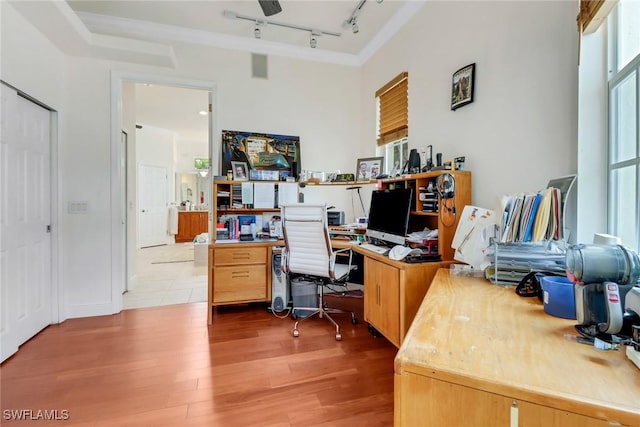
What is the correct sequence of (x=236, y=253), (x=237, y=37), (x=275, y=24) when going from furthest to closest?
(x=237, y=37)
(x=275, y=24)
(x=236, y=253)

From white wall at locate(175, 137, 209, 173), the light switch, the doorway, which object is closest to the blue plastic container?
the doorway

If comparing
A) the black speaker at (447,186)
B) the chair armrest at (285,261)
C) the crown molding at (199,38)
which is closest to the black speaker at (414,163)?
the black speaker at (447,186)

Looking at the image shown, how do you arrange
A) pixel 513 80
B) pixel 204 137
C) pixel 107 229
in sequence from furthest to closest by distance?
1. pixel 204 137
2. pixel 107 229
3. pixel 513 80

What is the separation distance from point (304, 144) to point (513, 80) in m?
2.37

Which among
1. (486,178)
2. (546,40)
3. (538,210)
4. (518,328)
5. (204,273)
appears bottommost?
(204,273)

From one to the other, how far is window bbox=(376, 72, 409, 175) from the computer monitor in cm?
32

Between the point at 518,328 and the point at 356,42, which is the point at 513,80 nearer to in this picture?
the point at 518,328

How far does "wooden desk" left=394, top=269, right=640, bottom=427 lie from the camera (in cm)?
66

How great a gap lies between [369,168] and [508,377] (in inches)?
110

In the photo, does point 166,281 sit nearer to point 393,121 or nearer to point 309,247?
point 309,247

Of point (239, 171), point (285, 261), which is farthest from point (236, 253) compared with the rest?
point (239, 171)

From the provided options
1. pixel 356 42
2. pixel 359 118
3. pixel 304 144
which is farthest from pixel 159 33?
pixel 359 118

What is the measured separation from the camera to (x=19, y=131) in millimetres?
2357

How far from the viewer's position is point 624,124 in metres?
1.32
